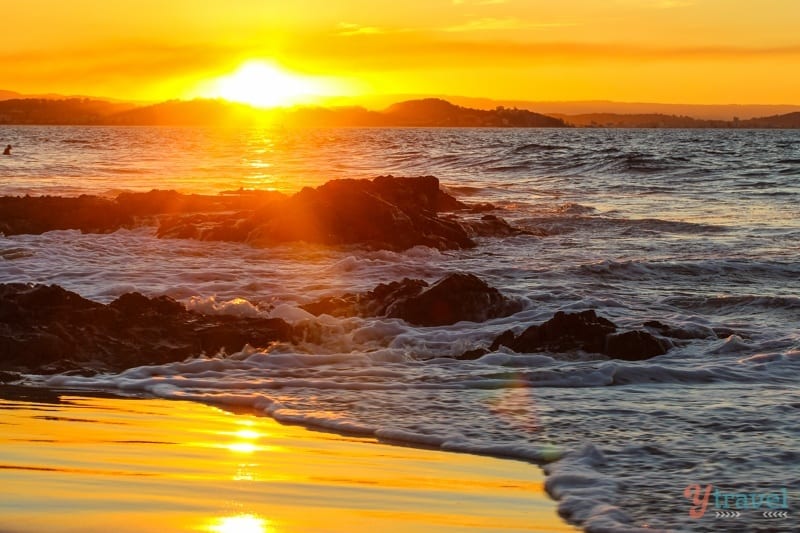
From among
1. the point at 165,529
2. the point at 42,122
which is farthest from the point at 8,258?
the point at 42,122

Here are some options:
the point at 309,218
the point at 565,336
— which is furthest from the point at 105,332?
the point at 309,218

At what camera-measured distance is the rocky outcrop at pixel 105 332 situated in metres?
8.21

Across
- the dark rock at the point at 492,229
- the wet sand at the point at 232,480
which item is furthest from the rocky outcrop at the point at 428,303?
the dark rock at the point at 492,229

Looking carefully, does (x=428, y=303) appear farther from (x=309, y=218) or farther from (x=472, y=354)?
(x=309, y=218)

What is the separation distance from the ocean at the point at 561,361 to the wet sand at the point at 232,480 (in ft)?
1.17

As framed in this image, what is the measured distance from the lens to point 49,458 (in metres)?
5.22

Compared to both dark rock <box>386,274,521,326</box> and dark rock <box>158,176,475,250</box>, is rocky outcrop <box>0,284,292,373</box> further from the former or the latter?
dark rock <box>158,176,475,250</box>

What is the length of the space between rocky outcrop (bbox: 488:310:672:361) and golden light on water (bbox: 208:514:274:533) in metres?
4.61

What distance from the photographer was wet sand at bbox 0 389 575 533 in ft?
14.3

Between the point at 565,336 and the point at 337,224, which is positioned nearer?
the point at 565,336

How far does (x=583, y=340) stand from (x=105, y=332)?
13.0 feet

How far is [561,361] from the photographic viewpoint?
8.56m

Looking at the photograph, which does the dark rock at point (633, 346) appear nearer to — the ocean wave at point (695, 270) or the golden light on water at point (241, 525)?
the golden light on water at point (241, 525)

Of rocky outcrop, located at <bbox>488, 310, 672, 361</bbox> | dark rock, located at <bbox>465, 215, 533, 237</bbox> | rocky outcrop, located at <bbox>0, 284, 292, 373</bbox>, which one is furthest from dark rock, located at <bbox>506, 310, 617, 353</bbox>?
dark rock, located at <bbox>465, 215, 533, 237</bbox>
